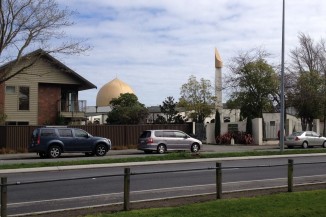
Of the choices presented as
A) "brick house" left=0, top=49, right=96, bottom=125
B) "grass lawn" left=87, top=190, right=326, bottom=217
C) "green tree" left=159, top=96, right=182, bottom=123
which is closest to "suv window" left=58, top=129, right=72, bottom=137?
"brick house" left=0, top=49, right=96, bottom=125

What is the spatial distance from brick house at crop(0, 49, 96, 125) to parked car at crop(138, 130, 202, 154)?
13.4m

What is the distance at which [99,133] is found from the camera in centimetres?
3488

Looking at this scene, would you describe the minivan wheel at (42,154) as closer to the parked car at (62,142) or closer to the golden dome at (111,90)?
the parked car at (62,142)

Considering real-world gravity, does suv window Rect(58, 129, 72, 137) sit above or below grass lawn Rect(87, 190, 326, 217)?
above

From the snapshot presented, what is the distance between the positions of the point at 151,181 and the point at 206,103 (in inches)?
1995

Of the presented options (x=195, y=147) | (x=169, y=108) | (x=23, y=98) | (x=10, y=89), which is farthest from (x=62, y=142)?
(x=169, y=108)

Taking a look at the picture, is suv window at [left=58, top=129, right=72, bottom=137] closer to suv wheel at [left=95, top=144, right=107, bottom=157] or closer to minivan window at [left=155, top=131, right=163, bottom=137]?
suv wheel at [left=95, top=144, right=107, bottom=157]

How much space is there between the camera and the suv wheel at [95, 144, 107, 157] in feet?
89.6

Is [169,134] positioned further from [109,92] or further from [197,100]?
[109,92]

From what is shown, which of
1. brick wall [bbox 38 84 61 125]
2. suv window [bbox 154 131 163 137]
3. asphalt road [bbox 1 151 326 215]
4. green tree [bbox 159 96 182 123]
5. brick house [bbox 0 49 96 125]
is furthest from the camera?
green tree [bbox 159 96 182 123]

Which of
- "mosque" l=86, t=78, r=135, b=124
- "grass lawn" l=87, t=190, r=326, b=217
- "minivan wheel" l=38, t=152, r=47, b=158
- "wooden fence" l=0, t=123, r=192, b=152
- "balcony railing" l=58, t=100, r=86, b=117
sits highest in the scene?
"mosque" l=86, t=78, r=135, b=124

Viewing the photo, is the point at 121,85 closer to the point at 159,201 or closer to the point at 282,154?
the point at 282,154

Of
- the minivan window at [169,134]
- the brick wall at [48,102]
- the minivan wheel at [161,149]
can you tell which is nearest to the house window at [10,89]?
the brick wall at [48,102]

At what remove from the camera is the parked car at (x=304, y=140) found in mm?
36344
